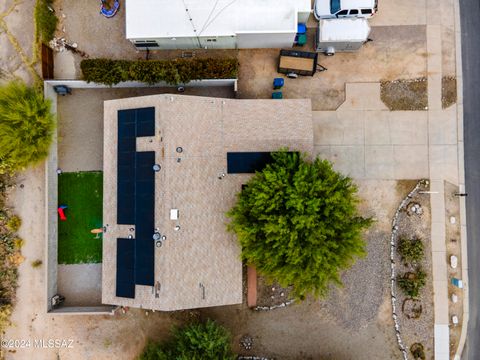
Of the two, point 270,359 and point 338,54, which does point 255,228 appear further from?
point 338,54

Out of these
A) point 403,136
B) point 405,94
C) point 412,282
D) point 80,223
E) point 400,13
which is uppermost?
point 400,13

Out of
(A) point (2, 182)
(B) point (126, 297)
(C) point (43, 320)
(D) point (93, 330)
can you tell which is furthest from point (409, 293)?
(A) point (2, 182)

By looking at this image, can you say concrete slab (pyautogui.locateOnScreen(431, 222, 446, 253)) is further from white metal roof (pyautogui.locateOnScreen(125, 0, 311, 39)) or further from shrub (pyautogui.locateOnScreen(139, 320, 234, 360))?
white metal roof (pyautogui.locateOnScreen(125, 0, 311, 39))

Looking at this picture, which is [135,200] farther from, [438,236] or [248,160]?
[438,236]

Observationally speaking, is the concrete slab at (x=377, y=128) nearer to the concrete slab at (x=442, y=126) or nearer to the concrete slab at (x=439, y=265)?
the concrete slab at (x=442, y=126)

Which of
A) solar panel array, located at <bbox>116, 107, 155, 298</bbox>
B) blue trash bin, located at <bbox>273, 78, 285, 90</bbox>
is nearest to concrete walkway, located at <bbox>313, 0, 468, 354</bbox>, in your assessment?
blue trash bin, located at <bbox>273, 78, 285, 90</bbox>

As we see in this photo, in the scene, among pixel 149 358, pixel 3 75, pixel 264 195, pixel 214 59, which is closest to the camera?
pixel 264 195

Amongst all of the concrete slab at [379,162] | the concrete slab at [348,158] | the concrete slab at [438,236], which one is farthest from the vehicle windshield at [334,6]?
the concrete slab at [438,236]

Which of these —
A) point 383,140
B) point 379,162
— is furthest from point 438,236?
point 383,140
